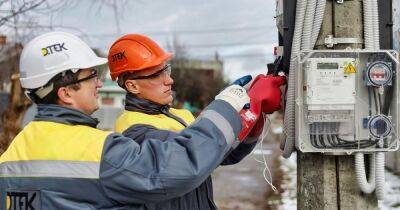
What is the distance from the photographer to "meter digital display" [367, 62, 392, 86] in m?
2.35

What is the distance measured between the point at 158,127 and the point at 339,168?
36.3 inches

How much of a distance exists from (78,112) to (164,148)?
1.46 feet

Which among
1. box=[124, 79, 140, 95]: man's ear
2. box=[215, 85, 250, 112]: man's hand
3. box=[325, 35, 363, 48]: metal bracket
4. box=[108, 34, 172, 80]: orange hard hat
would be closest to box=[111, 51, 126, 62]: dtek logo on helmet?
box=[108, 34, 172, 80]: orange hard hat

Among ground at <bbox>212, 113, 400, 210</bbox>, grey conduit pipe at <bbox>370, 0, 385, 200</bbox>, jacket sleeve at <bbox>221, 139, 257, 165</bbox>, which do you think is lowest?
ground at <bbox>212, 113, 400, 210</bbox>

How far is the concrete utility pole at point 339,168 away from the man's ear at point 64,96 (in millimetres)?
1170

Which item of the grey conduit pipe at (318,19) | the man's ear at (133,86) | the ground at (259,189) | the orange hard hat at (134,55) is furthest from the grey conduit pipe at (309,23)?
the ground at (259,189)

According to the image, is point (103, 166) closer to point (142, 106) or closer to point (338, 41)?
point (142, 106)

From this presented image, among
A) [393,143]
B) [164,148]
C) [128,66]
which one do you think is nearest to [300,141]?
[393,143]

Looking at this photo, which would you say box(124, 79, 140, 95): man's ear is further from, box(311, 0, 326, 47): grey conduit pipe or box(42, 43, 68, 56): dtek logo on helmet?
box(311, 0, 326, 47): grey conduit pipe

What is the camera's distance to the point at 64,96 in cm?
236

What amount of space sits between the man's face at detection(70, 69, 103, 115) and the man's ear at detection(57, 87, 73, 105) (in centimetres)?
1

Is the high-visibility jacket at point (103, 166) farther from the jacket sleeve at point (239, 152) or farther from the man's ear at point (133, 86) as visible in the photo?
the jacket sleeve at point (239, 152)

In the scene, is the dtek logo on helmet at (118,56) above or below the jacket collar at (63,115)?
above

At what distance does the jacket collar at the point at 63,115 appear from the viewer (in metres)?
2.30
